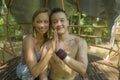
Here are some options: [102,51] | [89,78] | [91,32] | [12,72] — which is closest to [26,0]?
[12,72]

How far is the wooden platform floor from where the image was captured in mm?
2832

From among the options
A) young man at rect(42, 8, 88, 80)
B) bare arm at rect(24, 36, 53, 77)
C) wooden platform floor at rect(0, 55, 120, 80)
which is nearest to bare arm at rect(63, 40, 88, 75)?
young man at rect(42, 8, 88, 80)

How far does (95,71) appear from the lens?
302 cm

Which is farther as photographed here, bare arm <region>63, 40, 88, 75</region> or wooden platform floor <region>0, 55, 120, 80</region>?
wooden platform floor <region>0, 55, 120, 80</region>

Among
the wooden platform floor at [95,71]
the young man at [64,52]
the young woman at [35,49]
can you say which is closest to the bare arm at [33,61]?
the young woman at [35,49]

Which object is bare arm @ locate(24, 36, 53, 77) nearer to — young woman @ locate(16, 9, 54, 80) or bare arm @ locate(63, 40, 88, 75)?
young woman @ locate(16, 9, 54, 80)

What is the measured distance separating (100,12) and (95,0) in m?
0.13

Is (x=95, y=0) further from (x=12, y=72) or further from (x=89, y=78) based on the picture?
(x=12, y=72)

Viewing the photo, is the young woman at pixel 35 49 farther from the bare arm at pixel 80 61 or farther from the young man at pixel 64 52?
the bare arm at pixel 80 61

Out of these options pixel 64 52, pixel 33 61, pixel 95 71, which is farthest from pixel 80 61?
pixel 95 71

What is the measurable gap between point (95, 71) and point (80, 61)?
3.78 ft

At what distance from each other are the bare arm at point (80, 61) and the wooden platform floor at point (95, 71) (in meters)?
0.69

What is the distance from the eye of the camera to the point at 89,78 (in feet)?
9.14

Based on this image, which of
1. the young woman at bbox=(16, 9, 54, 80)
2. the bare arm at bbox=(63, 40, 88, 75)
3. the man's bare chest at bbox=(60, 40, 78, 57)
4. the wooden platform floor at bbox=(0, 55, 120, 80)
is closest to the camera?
the bare arm at bbox=(63, 40, 88, 75)
